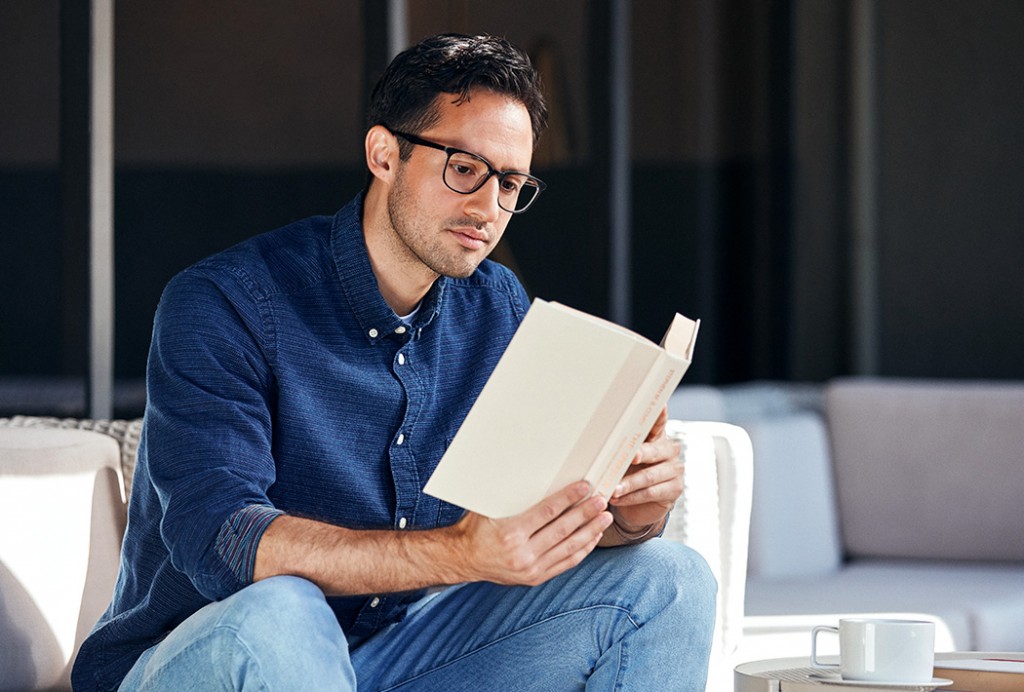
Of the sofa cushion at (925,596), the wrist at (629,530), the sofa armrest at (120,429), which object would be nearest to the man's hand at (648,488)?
the wrist at (629,530)

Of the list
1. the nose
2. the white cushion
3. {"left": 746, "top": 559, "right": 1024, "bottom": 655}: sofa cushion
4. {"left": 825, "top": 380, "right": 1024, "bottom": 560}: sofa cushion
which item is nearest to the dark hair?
the nose

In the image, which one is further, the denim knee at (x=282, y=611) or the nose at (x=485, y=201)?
the nose at (x=485, y=201)

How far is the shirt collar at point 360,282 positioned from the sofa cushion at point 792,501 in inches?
64.4

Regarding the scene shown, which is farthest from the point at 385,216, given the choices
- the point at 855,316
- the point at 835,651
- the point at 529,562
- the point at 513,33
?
the point at 855,316

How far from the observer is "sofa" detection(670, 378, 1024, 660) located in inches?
127

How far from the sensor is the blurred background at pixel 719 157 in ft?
10.2

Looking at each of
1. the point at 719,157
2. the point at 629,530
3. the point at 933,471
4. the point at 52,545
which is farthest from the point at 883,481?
the point at 52,545

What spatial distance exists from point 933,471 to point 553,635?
211 centimetres

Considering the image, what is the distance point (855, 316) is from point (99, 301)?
285 cm

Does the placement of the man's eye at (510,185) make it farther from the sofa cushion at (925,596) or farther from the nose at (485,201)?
the sofa cushion at (925,596)

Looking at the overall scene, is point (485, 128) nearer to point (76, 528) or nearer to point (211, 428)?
point (211, 428)

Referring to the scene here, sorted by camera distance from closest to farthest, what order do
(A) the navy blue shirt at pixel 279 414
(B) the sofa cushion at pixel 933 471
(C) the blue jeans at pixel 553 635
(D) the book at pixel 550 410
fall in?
(D) the book at pixel 550 410
(A) the navy blue shirt at pixel 279 414
(C) the blue jeans at pixel 553 635
(B) the sofa cushion at pixel 933 471

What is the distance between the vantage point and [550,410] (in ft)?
4.45

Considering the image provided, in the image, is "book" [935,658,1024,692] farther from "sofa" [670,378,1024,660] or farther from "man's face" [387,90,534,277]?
"sofa" [670,378,1024,660]
